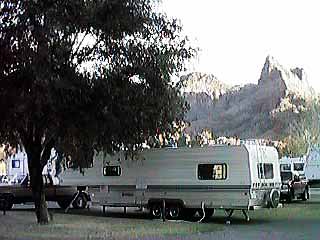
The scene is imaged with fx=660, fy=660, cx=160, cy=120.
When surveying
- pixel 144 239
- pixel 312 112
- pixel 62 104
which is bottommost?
pixel 144 239

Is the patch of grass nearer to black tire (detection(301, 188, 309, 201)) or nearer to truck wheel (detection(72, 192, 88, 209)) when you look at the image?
truck wheel (detection(72, 192, 88, 209))

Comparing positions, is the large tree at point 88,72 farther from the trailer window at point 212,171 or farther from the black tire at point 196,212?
the black tire at point 196,212

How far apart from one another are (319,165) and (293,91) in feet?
249

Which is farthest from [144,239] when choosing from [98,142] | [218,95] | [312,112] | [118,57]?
[218,95]

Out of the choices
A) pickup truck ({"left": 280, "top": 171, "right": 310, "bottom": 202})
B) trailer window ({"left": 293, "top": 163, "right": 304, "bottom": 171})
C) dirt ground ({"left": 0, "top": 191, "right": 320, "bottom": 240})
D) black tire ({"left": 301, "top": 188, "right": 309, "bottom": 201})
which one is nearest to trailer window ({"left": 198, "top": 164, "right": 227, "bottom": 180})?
dirt ground ({"left": 0, "top": 191, "right": 320, "bottom": 240})

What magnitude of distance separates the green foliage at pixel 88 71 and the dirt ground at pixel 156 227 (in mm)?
2513

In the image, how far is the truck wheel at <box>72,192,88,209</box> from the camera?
92.1 feet

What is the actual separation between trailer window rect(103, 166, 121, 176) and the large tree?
5759mm

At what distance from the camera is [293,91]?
123438 mm

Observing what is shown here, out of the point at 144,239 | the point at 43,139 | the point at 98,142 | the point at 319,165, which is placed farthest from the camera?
the point at 319,165

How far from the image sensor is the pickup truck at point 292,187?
105 feet

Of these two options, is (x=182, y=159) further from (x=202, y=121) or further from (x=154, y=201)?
(x=202, y=121)

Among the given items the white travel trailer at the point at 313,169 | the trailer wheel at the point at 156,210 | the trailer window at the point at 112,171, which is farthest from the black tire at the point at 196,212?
the white travel trailer at the point at 313,169

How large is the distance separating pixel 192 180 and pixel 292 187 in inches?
416
